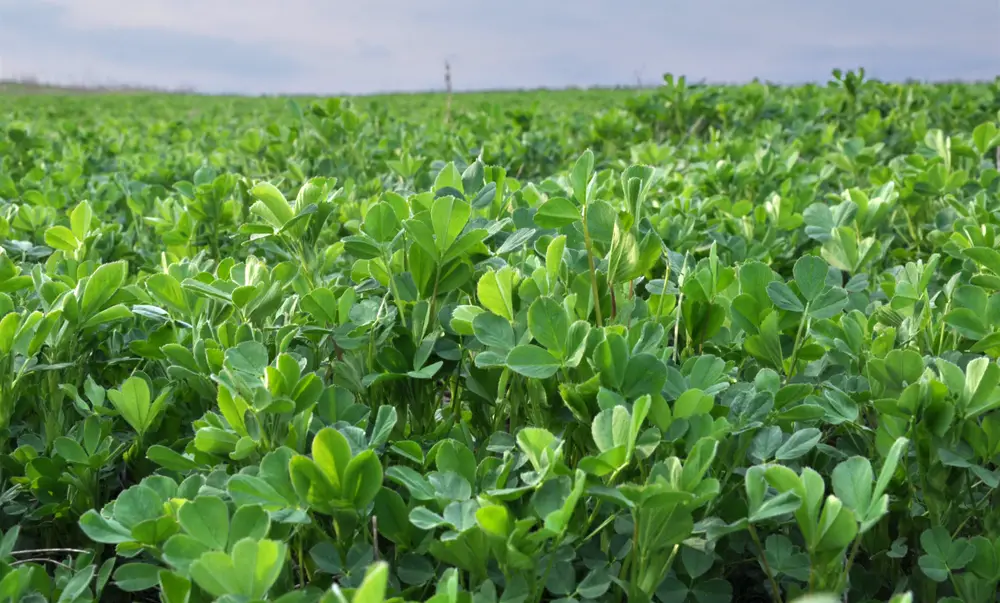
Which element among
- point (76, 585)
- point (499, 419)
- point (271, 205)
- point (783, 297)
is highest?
point (271, 205)

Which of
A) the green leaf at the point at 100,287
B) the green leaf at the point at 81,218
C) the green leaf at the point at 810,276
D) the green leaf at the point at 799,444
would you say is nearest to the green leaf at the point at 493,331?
the green leaf at the point at 799,444

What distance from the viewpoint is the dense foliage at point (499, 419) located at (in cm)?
90

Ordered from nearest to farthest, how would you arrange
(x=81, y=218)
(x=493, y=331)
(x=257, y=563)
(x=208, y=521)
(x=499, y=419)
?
(x=257, y=563) → (x=208, y=521) → (x=493, y=331) → (x=499, y=419) → (x=81, y=218)

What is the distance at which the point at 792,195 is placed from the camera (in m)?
2.58

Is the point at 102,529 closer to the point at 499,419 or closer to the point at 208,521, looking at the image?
the point at 208,521

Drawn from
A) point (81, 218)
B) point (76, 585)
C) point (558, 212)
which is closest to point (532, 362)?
point (558, 212)

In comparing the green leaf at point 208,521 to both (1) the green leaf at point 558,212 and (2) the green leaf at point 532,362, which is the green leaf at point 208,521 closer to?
(2) the green leaf at point 532,362

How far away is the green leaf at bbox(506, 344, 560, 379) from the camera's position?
1011 mm

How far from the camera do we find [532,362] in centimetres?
103

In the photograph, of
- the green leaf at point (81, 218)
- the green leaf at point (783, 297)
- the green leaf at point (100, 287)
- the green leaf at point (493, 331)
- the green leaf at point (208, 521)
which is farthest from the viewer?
the green leaf at point (81, 218)

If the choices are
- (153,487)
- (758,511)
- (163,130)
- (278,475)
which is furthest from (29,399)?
(163,130)

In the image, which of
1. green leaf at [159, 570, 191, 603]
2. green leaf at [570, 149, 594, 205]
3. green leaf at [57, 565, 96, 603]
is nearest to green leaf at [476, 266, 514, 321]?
green leaf at [570, 149, 594, 205]

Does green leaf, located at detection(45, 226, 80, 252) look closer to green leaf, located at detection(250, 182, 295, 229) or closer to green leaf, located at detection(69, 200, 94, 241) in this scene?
green leaf, located at detection(69, 200, 94, 241)

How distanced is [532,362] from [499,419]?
26 cm
